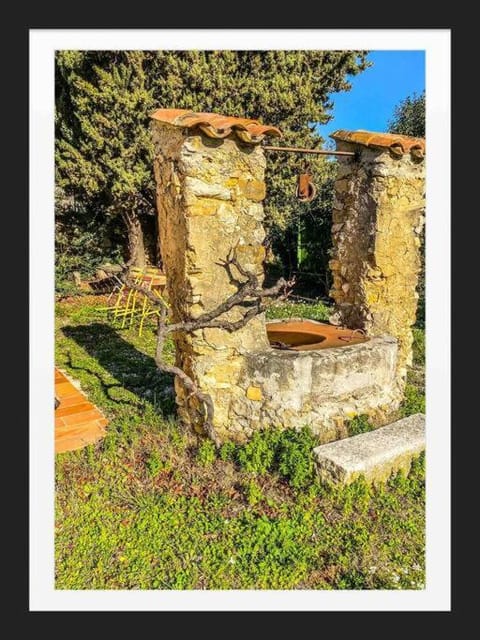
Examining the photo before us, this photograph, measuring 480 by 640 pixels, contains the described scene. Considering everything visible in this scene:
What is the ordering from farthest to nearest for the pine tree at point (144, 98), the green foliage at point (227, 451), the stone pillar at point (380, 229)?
1. the pine tree at point (144, 98)
2. the stone pillar at point (380, 229)
3. the green foliage at point (227, 451)

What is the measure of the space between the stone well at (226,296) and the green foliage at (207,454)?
17 cm

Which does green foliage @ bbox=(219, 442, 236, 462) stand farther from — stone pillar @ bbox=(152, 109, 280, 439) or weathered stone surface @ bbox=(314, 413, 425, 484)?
weathered stone surface @ bbox=(314, 413, 425, 484)

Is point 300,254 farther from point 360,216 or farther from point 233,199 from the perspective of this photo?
point 233,199

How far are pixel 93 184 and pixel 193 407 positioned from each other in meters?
7.76

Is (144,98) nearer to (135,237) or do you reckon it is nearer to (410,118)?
(135,237)

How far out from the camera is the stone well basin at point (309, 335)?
536cm

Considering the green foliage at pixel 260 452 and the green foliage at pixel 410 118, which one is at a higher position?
the green foliage at pixel 410 118

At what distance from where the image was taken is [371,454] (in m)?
4.17

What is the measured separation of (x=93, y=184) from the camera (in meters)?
10.9

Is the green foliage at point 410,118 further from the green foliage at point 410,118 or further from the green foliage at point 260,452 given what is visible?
the green foliage at point 260,452

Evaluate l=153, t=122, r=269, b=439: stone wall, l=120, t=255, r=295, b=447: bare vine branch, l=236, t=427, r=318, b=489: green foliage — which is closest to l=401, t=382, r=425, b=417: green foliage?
l=236, t=427, r=318, b=489: green foliage

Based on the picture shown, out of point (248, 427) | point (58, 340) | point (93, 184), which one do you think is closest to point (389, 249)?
point (248, 427)

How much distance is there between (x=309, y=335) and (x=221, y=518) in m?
2.74

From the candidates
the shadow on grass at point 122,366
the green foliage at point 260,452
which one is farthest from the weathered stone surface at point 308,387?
the shadow on grass at point 122,366
